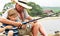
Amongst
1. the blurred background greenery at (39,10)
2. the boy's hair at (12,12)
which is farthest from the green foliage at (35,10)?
the boy's hair at (12,12)

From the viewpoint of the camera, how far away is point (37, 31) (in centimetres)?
204

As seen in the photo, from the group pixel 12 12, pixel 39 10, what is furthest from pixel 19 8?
pixel 39 10

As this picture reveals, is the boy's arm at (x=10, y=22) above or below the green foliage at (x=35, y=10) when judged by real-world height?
below

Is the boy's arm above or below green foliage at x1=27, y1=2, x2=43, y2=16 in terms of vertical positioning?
below

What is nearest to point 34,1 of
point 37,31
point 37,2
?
point 37,2

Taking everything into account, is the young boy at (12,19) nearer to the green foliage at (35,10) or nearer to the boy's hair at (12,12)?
the boy's hair at (12,12)

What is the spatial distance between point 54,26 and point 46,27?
8 centimetres

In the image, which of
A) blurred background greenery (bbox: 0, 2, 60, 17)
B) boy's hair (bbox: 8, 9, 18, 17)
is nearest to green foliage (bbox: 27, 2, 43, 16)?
blurred background greenery (bbox: 0, 2, 60, 17)

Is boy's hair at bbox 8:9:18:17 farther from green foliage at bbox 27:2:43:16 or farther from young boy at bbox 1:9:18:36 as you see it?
green foliage at bbox 27:2:43:16

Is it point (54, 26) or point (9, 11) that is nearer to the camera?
point (9, 11)

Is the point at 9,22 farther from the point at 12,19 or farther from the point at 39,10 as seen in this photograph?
the point at 39,10

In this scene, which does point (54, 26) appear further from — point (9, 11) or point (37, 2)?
point (9, 11)

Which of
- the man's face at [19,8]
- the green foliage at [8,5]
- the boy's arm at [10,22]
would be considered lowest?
the boy's arm at [10,22]

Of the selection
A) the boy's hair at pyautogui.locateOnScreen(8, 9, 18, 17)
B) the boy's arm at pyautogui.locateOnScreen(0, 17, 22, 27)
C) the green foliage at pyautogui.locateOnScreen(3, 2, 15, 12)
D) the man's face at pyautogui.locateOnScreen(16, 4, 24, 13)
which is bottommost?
A: the boy's arm at pyautogui.locateOnScreen(0, 17, 22, 27)
